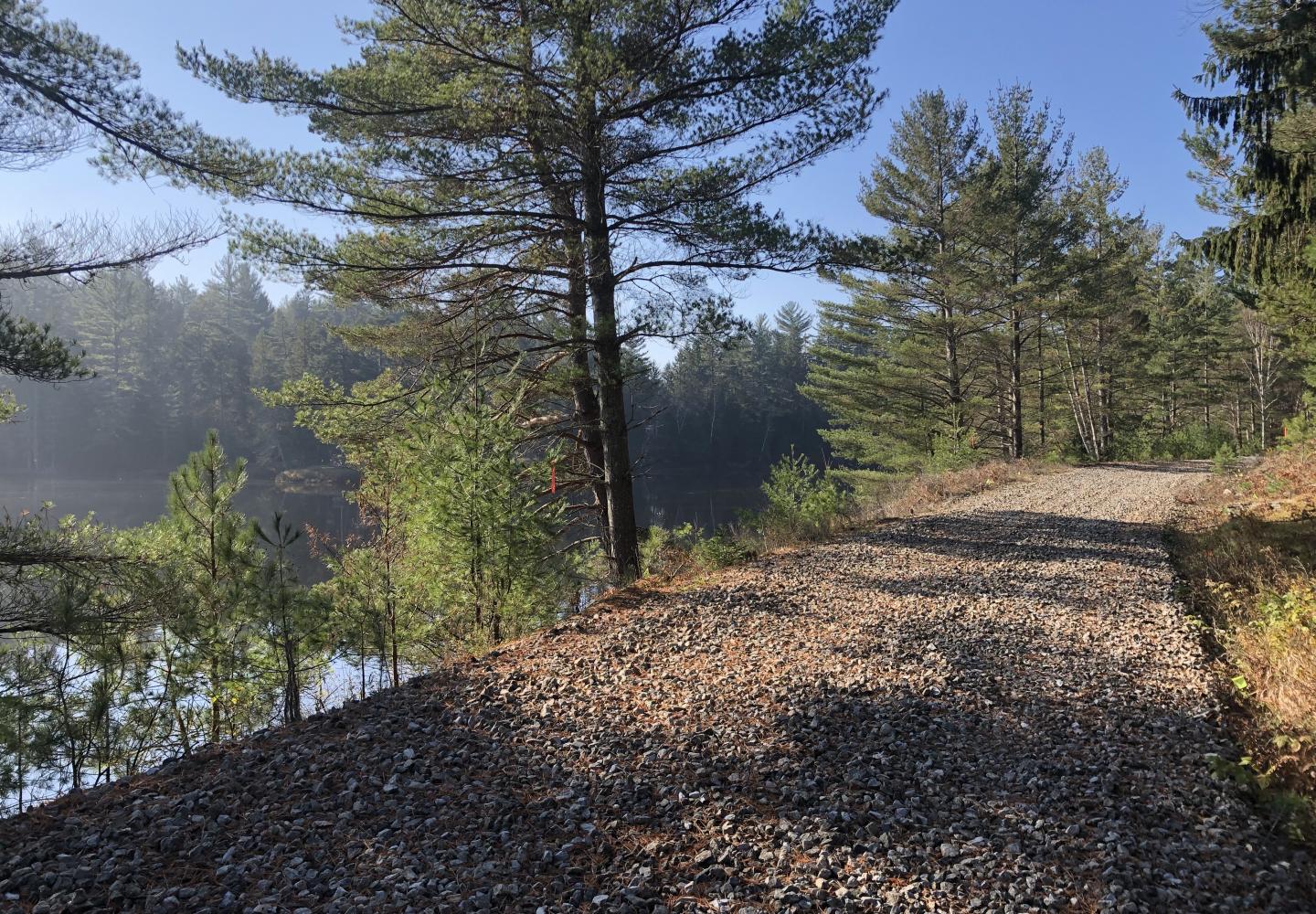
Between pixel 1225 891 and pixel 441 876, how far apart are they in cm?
265

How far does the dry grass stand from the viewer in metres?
2.99

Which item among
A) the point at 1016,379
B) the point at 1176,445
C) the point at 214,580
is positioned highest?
the point at 1016,379

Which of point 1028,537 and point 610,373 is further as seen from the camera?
point 1028,537

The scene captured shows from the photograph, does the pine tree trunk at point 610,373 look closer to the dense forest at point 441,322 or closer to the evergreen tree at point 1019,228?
the dense forest at point 441,322

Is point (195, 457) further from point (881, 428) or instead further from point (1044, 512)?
point (881, 428)

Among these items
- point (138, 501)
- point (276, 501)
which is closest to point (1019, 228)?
point (276, 501)

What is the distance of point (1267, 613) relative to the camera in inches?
182

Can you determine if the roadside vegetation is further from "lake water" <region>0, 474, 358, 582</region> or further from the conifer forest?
"lake water" <region>0, 474, 358, 582</region>

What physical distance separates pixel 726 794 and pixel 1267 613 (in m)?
4.25

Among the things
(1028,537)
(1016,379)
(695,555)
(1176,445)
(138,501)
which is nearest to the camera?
(695,555)

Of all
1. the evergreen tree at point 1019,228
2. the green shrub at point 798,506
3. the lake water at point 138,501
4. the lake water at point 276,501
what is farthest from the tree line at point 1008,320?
the lake water at point 138,501

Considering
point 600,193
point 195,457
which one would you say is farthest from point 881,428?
point 195,457

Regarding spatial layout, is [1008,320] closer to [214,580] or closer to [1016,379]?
[1016,379]

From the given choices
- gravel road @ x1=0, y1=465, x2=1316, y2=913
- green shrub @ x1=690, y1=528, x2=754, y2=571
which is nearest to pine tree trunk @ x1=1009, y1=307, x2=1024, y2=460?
green shrub @ x1=690, y1=528, x2=754, y2=571
